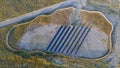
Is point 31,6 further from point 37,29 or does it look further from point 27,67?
point 27,67

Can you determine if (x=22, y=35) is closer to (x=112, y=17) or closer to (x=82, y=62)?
(x=82, y=62)

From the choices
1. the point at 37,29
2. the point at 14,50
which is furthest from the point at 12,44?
the point at 37,29

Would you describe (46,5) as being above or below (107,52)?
above

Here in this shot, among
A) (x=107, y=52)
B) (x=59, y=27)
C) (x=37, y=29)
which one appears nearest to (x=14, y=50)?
(x=37, y=29)

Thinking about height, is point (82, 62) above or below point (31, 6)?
below

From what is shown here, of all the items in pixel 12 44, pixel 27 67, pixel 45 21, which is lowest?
pixel 27 67

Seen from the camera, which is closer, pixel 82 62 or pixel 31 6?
pixel 82 62
